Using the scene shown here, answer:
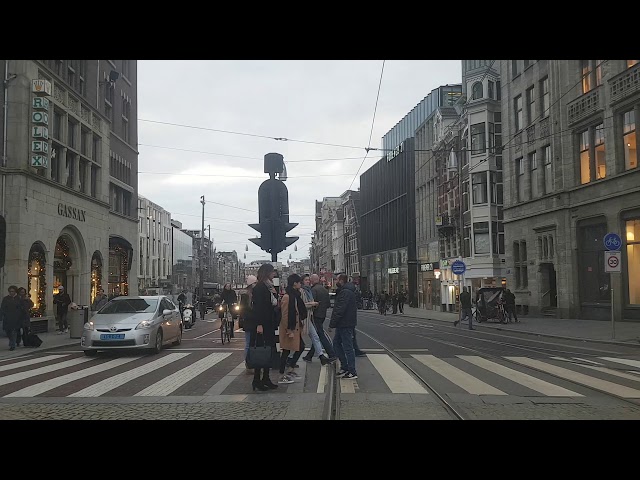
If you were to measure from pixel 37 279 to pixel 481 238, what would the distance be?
88.1 feet

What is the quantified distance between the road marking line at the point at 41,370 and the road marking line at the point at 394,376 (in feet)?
20.3

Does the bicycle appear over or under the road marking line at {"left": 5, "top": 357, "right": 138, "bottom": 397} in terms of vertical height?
over

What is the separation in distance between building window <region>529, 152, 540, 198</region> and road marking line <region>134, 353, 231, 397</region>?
74.0 feet

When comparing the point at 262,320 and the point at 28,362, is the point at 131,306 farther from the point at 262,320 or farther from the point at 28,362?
the point at 262,320

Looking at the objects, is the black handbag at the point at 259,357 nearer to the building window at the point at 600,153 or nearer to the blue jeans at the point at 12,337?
the blue jeans at the point at 12,337

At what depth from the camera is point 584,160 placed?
87.1ft

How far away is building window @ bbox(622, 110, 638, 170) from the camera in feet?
74.8

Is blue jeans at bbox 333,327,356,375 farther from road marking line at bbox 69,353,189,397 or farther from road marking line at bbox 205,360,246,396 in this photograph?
road marking line at bbox 69,353,189,397

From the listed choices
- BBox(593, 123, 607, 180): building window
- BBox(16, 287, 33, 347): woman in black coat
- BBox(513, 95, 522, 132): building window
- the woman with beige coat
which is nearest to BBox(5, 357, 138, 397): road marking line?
the woman with beige coat

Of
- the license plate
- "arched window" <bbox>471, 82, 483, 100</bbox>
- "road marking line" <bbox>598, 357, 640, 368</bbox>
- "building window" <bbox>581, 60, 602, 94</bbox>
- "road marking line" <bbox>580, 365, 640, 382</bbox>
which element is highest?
"arched window" <bbox>471, 82, 483, 100</bbox>

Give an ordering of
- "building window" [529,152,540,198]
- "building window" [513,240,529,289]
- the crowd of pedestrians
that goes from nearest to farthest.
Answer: the crowd of pedestrians < "building window" [529,152,540,198] < "building window" [513,240,529,289]

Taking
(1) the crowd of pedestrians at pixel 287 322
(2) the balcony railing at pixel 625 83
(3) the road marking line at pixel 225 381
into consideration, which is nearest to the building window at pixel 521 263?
(2) the balcony railing at pixel 625 83
